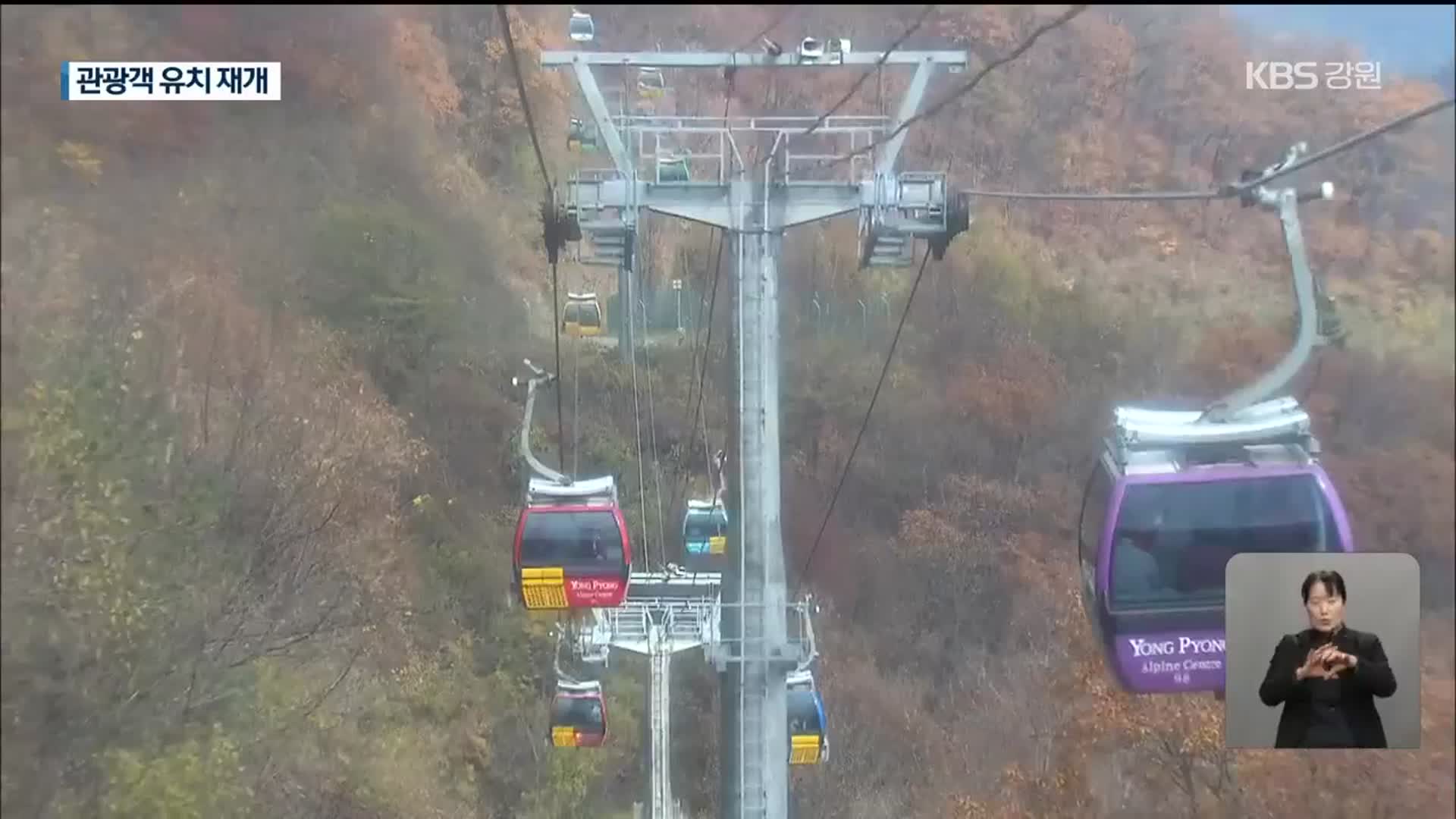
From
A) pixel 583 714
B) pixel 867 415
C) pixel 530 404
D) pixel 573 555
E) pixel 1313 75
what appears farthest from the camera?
pixel 867 415

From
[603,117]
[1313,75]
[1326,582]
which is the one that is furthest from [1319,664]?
[603,117]

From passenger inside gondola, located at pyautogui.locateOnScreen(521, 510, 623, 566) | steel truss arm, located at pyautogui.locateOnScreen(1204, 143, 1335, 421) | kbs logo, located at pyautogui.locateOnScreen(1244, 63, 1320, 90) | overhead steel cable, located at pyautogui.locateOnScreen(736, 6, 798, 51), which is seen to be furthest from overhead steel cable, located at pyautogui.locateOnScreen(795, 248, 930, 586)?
steel truss arm, located at pyautogui.locateOnScreen(1204, 143, 1335, 421)

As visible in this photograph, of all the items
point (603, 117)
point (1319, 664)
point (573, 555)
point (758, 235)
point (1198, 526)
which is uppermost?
point (603, 117)

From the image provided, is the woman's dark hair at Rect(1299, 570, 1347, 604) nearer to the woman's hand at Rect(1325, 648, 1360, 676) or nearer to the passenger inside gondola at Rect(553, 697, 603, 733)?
the woman's hand at Rect(1325, 648, 1360, 676)

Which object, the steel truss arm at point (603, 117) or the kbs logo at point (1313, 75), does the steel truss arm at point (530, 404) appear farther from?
the kbs logo at point (1313, 75)

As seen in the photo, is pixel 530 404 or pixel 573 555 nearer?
pixel 573 555

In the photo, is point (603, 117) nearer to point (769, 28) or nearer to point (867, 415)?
point (769, 28)
